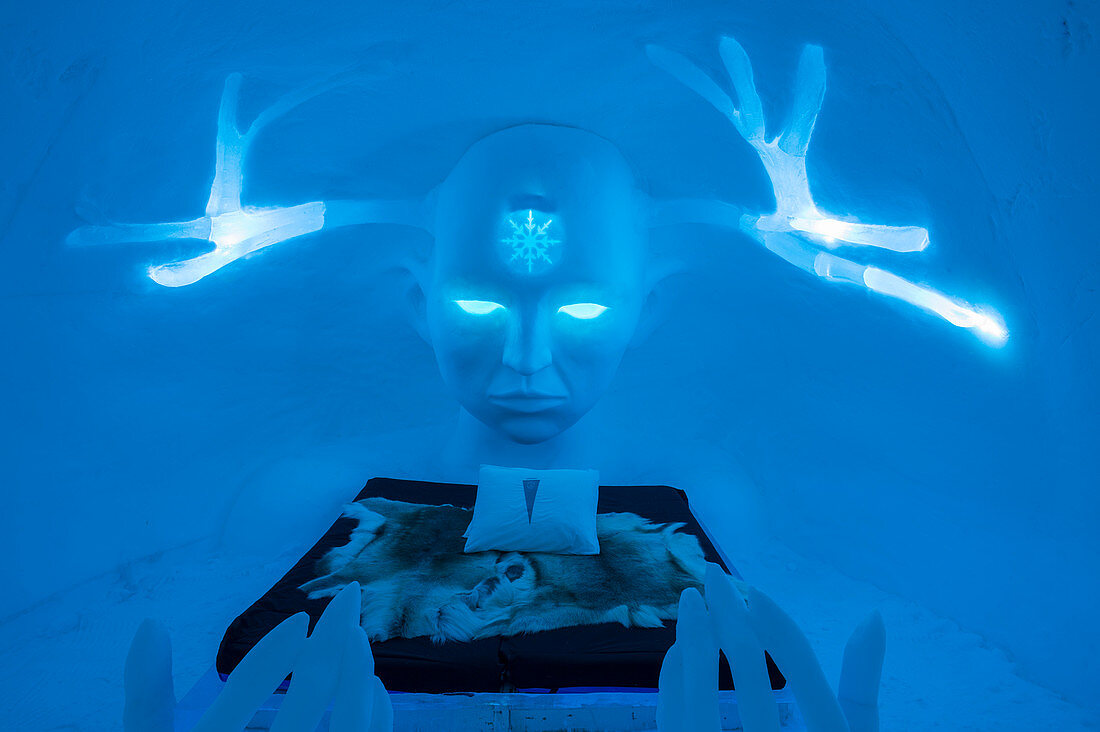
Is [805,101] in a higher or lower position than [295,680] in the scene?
higher

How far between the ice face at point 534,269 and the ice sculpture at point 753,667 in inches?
67.6

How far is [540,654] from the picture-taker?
2.00m

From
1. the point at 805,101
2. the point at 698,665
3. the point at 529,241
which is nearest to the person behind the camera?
the point at 698,665

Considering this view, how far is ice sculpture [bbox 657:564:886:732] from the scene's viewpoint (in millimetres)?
1228

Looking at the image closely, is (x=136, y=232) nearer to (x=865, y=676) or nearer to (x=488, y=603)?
(x=488, y=603)

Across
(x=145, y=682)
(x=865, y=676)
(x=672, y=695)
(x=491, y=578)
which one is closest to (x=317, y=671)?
(x=145, y=682)

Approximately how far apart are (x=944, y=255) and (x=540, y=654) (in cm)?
194

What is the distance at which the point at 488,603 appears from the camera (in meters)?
2.29

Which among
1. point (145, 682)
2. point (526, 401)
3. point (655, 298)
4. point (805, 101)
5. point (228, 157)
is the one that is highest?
point (805, 101)

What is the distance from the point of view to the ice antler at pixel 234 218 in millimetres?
2676

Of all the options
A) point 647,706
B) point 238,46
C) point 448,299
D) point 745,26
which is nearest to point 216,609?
point 448,299

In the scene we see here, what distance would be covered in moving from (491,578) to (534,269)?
125 centimetres

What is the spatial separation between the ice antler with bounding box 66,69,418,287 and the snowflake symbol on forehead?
605 mm

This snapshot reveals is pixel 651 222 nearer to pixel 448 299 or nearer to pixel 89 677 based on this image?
pixel 448 299
